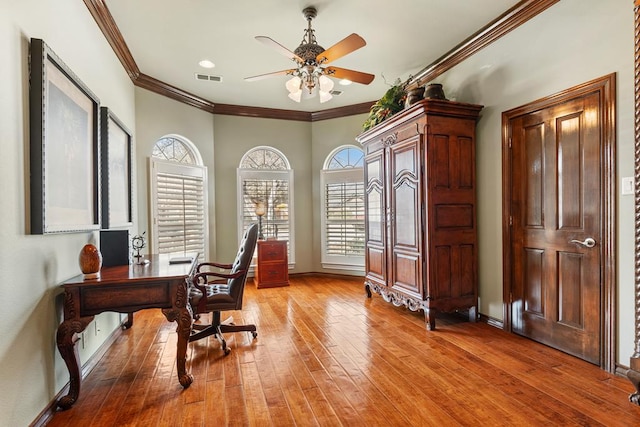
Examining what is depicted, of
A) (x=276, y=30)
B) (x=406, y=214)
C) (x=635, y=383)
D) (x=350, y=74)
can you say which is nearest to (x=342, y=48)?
(x=350, y=74)

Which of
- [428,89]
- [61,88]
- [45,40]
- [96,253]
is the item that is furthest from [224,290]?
[428,89]

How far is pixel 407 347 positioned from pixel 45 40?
11.1ft

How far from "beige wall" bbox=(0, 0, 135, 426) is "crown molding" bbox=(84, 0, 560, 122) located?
2.86ft

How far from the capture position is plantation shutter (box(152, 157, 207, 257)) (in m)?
4.55

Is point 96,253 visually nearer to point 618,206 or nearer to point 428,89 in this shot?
point 428,89

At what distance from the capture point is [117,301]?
2.11 meters

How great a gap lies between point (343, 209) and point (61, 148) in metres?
4.25

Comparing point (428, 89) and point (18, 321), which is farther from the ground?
point (428, 89)

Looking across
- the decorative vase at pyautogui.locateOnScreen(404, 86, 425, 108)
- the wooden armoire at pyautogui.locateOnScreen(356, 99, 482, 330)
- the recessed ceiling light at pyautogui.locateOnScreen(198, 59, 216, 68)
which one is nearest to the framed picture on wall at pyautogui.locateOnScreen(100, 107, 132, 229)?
the recessed ceiling light at pyautogui.locateOnScreen(198, 59, 216, 68)

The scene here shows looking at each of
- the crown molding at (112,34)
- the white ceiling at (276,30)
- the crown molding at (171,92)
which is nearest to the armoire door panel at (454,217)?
the white ceiling at (276,30)

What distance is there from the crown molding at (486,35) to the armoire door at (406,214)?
3.88 ft

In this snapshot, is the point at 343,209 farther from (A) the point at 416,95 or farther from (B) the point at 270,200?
(A) the point at 416,95

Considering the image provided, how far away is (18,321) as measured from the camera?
1.68 m

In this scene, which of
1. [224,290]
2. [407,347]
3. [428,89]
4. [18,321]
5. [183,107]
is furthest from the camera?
[183,107]
